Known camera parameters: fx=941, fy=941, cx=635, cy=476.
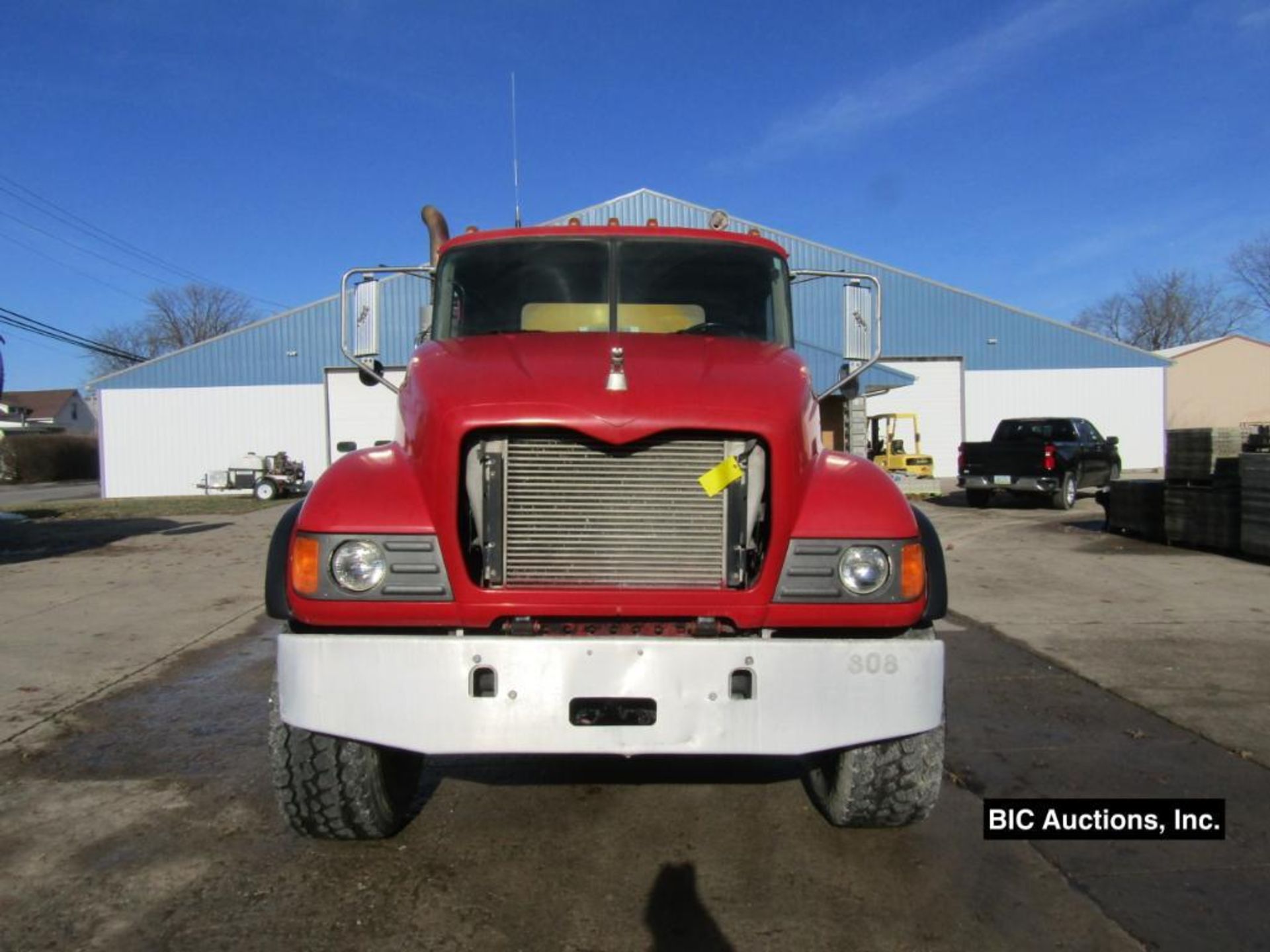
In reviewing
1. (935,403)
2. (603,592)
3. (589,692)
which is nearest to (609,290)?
(603,592)

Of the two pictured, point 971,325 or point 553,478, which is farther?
point 971,325

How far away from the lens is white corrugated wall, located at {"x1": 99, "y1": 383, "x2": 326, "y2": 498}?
30.8 meters

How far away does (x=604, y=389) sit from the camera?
3121mm

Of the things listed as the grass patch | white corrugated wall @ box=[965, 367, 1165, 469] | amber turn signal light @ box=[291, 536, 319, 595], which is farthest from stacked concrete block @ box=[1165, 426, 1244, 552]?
white corrugated wall @ box=[965, 367, 1165, 469]

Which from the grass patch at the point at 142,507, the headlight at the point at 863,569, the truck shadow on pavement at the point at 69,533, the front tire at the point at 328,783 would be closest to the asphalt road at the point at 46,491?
the grass patch at the point at 142,507

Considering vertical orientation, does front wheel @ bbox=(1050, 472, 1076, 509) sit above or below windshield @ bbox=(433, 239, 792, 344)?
below

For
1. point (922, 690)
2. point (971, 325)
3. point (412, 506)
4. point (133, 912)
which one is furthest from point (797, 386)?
point (971, 325)

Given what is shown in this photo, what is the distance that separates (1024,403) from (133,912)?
108ft

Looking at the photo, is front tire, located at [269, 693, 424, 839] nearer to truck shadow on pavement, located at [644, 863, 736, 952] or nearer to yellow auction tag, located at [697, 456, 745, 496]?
truck shadow on pavement, located at [644, 863, 736, 952]

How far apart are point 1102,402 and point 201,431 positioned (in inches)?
1197

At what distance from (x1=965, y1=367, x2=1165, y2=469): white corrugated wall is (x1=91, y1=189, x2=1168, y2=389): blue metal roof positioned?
0.36 m

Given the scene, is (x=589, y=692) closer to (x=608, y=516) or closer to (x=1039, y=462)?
(x=608, y=516)

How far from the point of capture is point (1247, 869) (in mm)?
3307

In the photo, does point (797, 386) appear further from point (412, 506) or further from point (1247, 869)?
point (1247, 869)
